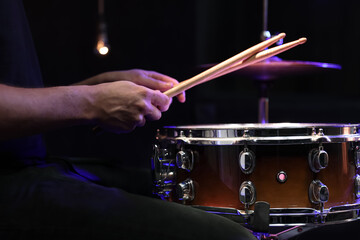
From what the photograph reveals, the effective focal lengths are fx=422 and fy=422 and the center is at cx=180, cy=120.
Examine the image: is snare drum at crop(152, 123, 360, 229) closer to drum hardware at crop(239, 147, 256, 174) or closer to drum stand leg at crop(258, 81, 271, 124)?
drum hardware at crop(239, 147, 256, 174)

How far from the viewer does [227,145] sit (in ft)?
3.61

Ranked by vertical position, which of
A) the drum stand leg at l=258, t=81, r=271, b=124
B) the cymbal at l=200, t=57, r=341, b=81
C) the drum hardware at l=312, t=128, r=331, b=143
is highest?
the cymbal at l=200, t=57, r=341, b=81

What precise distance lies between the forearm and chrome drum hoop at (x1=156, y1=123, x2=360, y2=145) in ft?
0.96

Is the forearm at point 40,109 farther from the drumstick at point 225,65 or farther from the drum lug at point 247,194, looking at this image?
the drum lug at point 247,194

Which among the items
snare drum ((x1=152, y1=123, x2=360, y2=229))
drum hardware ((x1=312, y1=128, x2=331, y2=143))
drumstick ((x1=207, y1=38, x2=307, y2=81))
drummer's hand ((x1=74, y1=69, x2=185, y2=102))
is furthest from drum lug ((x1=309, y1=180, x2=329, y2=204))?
drummer's hand ((x1=74, y1=69, x2=185, y2=102))

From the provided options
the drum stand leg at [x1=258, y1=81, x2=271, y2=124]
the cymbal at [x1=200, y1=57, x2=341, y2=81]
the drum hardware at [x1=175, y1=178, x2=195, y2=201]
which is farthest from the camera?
the drum stand leg at [x1=258, y1=81, x2=271, y2=124]

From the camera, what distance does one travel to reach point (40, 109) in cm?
96

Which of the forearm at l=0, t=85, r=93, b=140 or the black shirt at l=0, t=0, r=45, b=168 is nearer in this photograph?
the forearm at l=0, t=85, r=93, b=140

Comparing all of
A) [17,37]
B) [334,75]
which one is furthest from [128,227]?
[334,75]

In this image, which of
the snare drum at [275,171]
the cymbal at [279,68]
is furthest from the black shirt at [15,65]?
the cymbal at [279,68]

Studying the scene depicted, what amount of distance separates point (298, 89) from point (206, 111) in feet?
1.73

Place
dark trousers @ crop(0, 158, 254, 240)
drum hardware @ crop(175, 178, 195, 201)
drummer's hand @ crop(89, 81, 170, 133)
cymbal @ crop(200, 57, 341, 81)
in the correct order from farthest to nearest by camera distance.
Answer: cymbal @ crop(200, 57, 341, 81) → drum hardware @ crop(175, 178, 195, 201) → drummer's hand @ crop(89, 81, 170, 133) → dark trousers @ crop(0, 158, 254, 240)

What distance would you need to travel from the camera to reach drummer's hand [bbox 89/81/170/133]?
3.42ft

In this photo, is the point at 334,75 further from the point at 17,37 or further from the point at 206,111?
the point at 17,37
